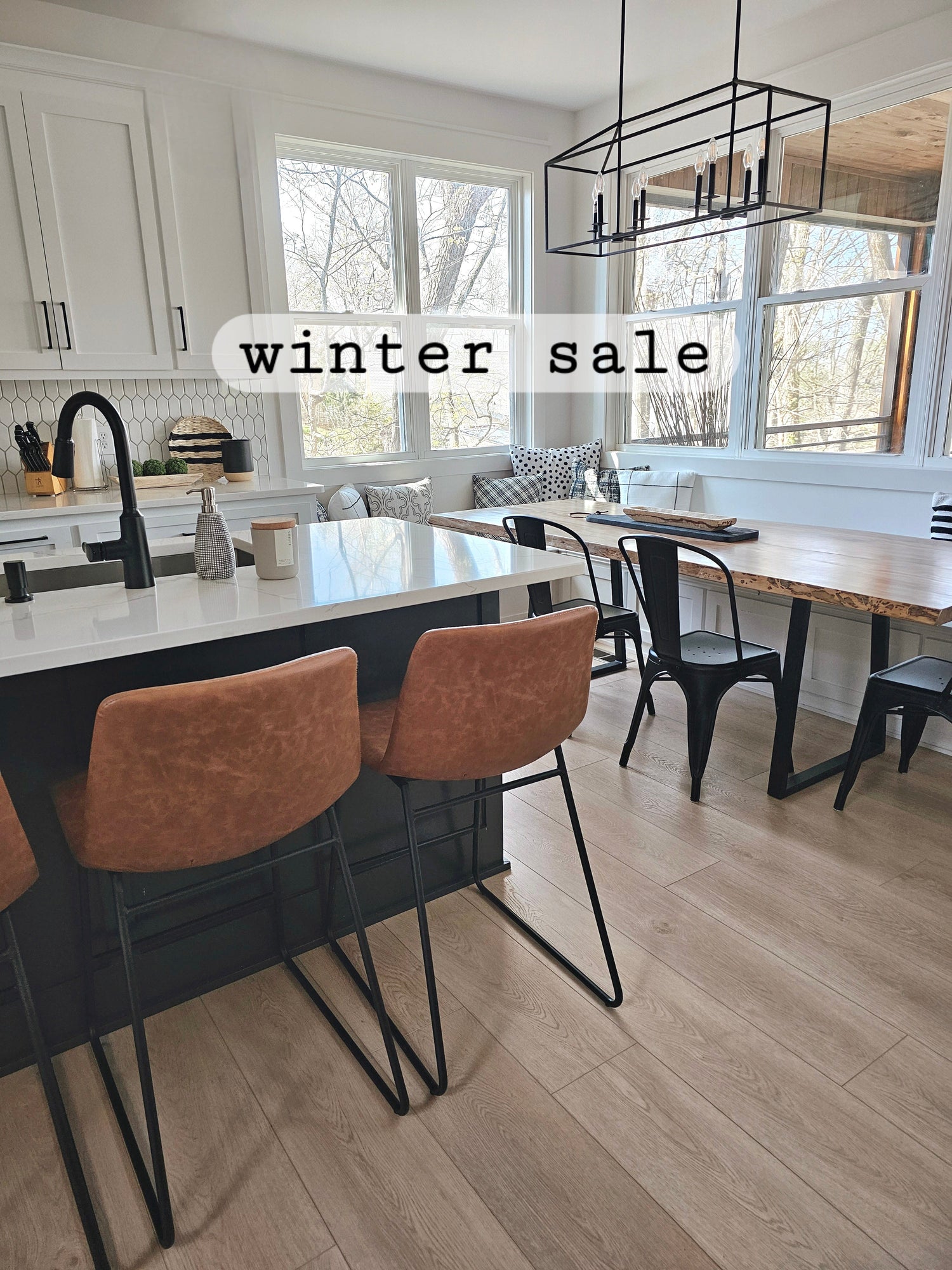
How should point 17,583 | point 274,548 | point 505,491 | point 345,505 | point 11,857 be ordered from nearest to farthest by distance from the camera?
1. point 11,857
2. point 17,583
3. point 274,548
4. point 345,505
5. point 505,491

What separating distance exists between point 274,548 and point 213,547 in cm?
14

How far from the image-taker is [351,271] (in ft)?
15.1

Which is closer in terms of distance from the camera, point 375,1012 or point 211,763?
point 211,763

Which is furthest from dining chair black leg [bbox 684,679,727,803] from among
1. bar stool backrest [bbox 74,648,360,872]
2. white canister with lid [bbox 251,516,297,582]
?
bar stool backrest [bbox 74,648,360,872]

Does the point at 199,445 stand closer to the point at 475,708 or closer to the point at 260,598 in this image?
the point at 260,598

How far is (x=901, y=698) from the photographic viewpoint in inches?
101

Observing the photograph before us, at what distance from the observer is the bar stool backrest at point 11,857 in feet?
4.00

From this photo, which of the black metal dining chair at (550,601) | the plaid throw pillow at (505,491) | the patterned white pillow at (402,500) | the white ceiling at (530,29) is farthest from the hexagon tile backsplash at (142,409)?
the black metal dining chair at (550,601)

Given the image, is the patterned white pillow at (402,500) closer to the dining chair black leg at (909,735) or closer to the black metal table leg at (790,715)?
the black metal table leg at (790,715)

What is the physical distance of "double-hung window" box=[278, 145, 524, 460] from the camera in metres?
4.46

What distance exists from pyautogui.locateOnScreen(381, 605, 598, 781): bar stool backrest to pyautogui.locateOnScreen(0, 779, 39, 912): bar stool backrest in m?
0.63

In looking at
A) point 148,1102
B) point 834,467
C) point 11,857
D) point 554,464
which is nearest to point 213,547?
point 11,857

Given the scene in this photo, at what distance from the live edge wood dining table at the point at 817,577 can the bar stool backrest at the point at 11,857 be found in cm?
213

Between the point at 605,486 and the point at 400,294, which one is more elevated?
the point at 400,294
